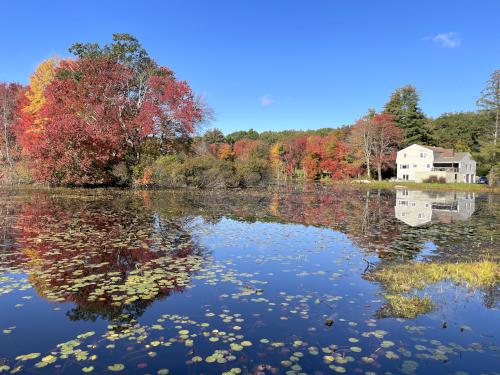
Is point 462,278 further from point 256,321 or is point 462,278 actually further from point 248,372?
point 248,372

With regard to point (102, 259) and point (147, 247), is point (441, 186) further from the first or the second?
point (102, 259)

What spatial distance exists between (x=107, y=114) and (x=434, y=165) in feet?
167

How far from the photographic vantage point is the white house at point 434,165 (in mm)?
56906

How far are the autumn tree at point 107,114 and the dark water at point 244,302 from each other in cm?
1667

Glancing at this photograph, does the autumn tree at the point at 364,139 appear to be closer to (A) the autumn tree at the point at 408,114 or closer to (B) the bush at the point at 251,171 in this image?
(A) the autumn tree at the point at 408,114

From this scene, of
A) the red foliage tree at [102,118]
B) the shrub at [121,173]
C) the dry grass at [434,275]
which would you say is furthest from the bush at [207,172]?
the dry grass at [434,275]

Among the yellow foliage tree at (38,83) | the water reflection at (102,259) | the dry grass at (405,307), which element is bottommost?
the dry grass at (405,307)

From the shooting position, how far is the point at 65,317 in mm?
5527

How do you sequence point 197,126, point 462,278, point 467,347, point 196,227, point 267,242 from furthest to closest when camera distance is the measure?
point 197,126, point 196,227, point 267,242, point 462,278, point 467,347

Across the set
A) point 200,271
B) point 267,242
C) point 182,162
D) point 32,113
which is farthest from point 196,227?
point 32,113

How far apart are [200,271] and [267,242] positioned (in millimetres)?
3742

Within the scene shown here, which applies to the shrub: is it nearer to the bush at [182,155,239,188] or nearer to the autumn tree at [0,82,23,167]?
the bush at [182,155,239,188]

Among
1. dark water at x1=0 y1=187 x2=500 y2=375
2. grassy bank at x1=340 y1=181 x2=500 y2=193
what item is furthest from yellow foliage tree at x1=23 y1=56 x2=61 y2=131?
grassy bank at x1=340 y1=181 x2=500 y2=193

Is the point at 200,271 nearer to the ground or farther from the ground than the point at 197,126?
nearer to the ground
